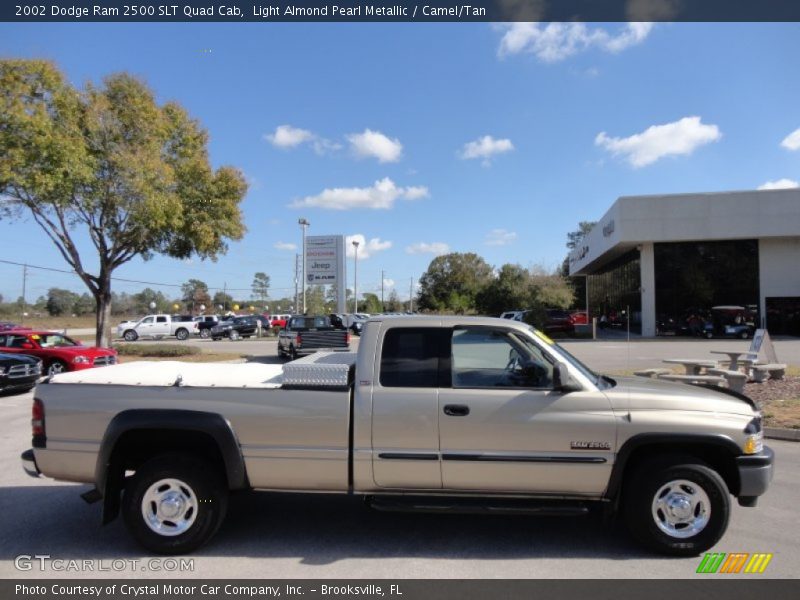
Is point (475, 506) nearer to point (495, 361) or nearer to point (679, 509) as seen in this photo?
point (495, 361)

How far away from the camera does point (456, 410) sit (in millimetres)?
4223

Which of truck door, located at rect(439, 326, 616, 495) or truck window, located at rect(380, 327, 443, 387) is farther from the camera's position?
truck window, located at rect(380, 327, 443, 387)

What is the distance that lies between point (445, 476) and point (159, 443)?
2.31 meters

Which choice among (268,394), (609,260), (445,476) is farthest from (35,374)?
(609,260)

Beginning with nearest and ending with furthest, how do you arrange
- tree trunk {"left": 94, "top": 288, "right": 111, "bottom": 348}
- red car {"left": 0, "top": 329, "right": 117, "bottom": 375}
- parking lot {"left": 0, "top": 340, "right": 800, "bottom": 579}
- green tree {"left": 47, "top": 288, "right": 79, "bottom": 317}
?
1. parking lot {"left": 0, "top": 340, "right": 800, "bottom": 579}
2. red car {"left": 0, "top": 329, "right": 117, "bottom": 375}
3. tree trunk {"left": 94, "top": 288, "right": 111, "bottom": 348}
4. green tree {"left": 47, "top": 288, "right": 79, "bottom": 317}

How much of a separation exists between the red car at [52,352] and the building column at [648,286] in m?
31.9

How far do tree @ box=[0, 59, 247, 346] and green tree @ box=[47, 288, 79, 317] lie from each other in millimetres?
93285

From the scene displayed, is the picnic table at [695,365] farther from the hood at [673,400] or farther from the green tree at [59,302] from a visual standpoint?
the green tree at [59,302]

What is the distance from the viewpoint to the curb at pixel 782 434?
8.34 metres

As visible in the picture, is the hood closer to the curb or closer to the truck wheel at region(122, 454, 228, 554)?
the truck wheel at region(122, 454, 228, 554)

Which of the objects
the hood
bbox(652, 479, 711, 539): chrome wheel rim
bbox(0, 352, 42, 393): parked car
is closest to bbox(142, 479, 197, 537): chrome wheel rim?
the hood

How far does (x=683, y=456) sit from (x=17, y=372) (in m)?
14.0

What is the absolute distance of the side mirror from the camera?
4.20 metres

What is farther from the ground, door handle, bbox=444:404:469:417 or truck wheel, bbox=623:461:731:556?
door handle, bbox=444:404:469:417
